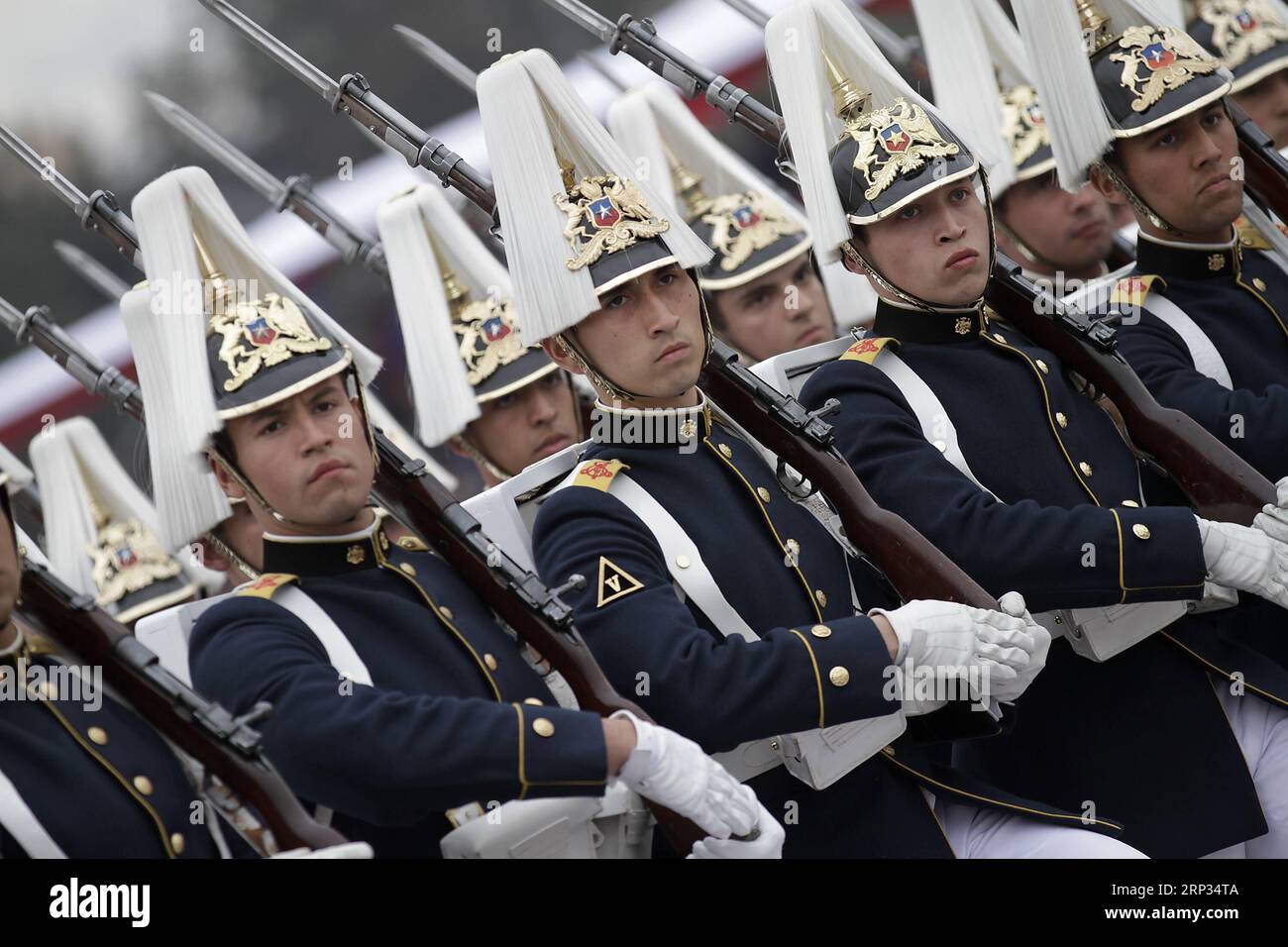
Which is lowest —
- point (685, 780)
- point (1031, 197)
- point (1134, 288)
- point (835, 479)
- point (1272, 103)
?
point (685, 780)

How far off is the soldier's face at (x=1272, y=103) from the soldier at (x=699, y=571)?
3191 millimetres

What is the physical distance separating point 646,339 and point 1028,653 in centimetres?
120

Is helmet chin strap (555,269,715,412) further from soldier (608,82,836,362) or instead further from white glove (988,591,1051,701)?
soldier (608,82,836,362)

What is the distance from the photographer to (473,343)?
5.70 m

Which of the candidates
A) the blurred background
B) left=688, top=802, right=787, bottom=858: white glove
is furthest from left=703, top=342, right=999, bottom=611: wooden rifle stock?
the blurred background

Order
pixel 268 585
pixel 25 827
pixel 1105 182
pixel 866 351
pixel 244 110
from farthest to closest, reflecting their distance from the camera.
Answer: pixel 244 110, pixel 1105 182, pixel 866 351, pixel 268 585, pixel 25 827

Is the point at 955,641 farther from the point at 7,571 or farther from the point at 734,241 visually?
the point at 734,241

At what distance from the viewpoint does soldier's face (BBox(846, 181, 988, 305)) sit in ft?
14.1

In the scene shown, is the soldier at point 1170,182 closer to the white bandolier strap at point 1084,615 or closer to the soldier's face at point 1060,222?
the white bandolier strap at point 1084,615

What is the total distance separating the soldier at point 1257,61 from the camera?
6223 millimetres

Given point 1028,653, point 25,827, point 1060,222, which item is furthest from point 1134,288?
point 25,827

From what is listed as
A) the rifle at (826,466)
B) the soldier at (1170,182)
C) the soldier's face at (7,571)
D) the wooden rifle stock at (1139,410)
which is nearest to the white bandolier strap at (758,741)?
the rifle at (826,466)

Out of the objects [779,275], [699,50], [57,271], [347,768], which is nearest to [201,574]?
[57,271]
